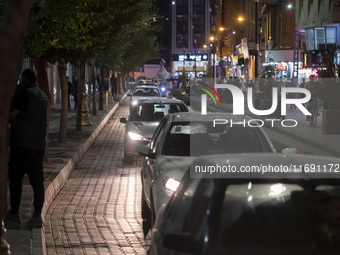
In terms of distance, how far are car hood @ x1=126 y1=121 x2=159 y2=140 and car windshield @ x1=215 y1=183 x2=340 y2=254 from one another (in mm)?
13131

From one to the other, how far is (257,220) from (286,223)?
18cm

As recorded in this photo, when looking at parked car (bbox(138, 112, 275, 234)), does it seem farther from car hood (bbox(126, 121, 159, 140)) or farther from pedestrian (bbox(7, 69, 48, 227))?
car hood (bbox(126, 121, 159, 140))

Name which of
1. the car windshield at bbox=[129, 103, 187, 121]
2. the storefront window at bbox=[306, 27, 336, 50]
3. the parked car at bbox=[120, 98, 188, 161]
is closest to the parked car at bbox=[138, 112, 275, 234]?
the parked car at bbox=[120, 98, 188, 161]

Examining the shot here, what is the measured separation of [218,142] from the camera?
1069cm

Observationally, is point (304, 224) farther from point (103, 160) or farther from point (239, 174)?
point (103, 160)

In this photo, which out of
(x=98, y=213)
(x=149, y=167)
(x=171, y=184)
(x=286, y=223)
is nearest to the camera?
(x=286, y=223)

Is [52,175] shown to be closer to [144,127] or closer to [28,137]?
[144,127]

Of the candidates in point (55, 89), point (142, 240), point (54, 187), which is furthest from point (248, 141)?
point (55, 89)

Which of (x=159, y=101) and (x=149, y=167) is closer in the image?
(x=149, y=167)

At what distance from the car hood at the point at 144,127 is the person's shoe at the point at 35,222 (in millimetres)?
8700

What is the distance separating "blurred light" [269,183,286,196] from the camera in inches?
214

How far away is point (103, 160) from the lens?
1992cm

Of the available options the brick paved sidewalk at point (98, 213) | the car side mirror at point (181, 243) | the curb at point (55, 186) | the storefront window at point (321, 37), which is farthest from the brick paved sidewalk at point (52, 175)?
the storefront window at point (321, 37)

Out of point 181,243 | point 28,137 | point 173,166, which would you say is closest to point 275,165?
point 181,243
